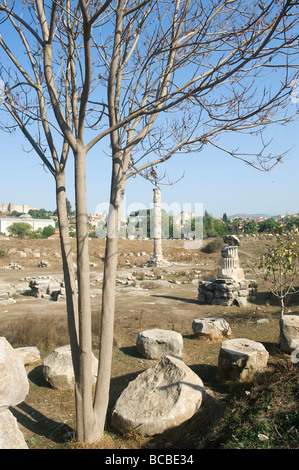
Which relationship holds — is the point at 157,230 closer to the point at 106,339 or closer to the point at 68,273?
the point at 68,273

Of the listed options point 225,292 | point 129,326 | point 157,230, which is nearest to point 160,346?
point 129,326

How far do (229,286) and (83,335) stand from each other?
8969 millimetres

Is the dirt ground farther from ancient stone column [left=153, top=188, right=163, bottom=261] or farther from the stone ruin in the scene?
ancient stone column [left=153, top=188, right=163, bottom=261]

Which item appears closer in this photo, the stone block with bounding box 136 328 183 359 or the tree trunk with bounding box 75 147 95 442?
the tree trunk with bounding box 75 147 95 442

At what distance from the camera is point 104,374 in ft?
12.5

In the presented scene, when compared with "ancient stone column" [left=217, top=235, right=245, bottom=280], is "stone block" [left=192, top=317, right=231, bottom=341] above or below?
below

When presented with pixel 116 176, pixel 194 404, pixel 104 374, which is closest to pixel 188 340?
pixel 194 404

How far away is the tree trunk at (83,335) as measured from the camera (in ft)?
12.0

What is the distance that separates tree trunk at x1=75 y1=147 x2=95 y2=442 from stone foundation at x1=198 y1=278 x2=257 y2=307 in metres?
8.80

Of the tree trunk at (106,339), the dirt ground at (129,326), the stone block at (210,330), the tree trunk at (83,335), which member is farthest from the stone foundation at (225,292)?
the tree trunk at (83,335)

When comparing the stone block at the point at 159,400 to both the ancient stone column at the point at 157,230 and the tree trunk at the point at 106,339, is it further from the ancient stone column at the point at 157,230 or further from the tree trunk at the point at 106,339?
the ancient stone column at the point at 157,230

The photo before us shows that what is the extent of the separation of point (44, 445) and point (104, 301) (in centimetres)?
167

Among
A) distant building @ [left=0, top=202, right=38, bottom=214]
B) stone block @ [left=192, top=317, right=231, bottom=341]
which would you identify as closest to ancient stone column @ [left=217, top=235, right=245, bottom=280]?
stone block @ [left=192, top=317, right=231, bottom=341]

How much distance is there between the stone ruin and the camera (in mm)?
11930
